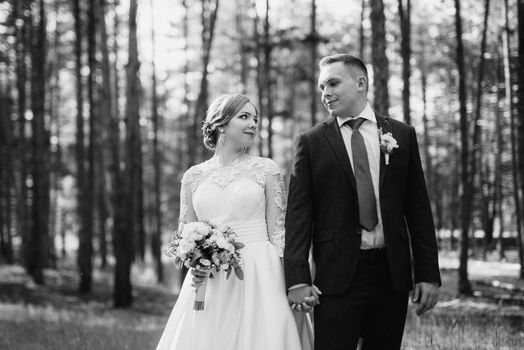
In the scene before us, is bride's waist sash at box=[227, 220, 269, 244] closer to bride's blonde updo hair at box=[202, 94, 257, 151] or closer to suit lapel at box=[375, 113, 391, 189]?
bride's blonde updo hair at box=[202, 94, 257, 151]

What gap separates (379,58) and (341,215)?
19.0ft

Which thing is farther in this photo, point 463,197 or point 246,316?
point 463,197

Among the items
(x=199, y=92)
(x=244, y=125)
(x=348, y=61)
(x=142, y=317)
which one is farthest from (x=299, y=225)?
(x=199, y=92)

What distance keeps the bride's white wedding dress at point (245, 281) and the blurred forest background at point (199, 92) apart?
15.3 ft

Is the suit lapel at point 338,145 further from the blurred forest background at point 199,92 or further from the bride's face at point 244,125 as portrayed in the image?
the blurred forest background at point 199,92

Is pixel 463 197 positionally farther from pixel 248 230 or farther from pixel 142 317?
pixel 248 230

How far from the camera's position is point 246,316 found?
452cm

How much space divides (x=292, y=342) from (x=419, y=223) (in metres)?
1.28

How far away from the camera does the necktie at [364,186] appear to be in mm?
3805

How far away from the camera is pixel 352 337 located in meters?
3.76

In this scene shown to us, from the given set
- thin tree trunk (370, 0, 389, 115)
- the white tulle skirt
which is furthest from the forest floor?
thin tree trunk (370, 0, 389, 115)

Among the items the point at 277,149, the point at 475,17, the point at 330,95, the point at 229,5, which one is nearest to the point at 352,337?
the point at 330,95

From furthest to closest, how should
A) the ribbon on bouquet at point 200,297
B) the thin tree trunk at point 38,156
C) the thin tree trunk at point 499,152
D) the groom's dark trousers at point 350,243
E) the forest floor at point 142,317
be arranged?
the thin tree trunk at point 499,152, the thin tree trunk at point 38,156, the forest floor at point 142,317, the ribbon on bouquet at point 200,297, the groom's dark trousers at point 350,243

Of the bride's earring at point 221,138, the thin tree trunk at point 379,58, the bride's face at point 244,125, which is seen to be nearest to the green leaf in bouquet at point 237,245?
the bride's face at point 244,125
